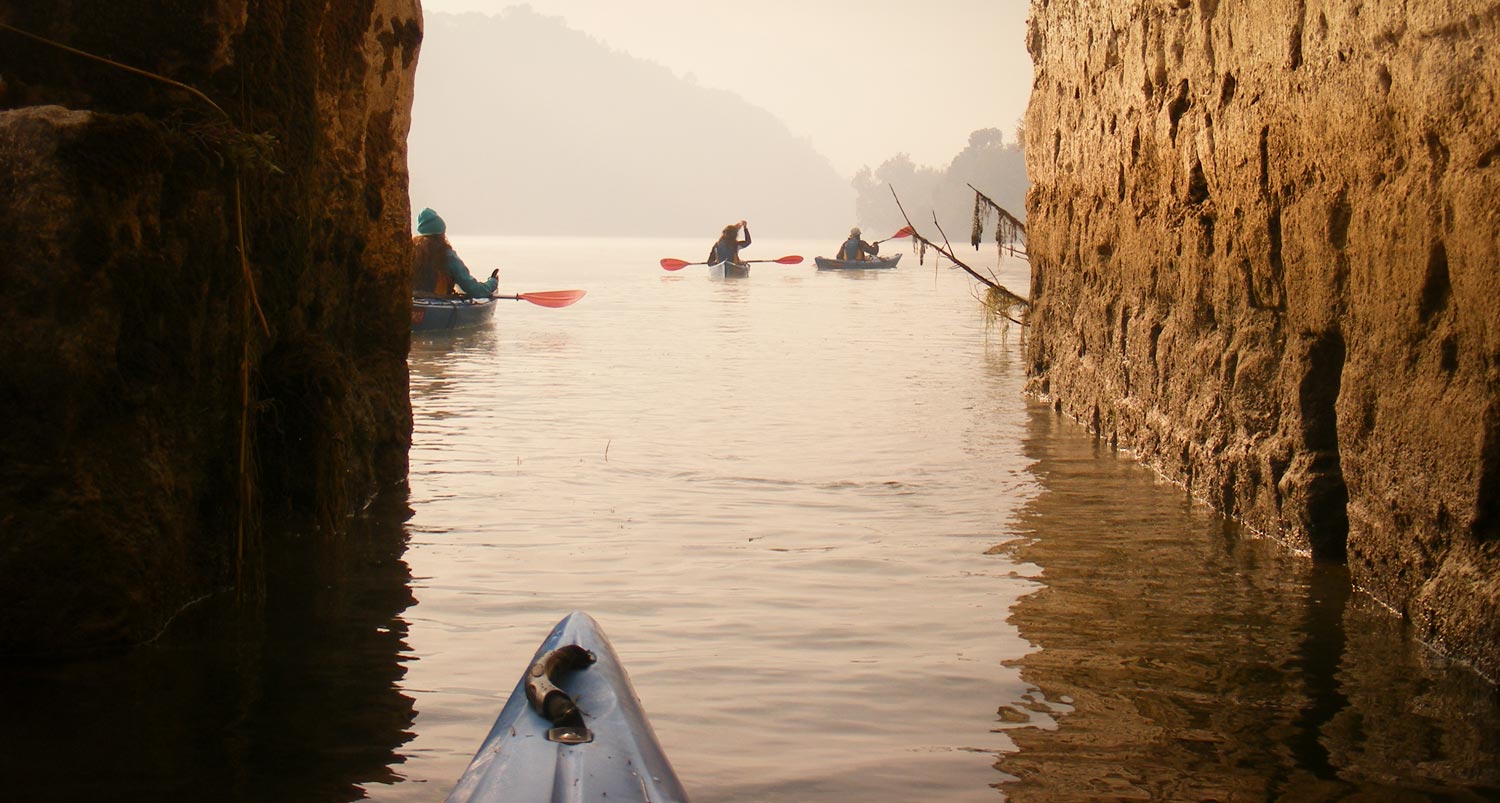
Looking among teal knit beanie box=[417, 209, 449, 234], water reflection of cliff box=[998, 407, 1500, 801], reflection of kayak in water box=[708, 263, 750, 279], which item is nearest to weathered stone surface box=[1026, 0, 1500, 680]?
water reflection of cliff box=[998, 407, 1500, 801]

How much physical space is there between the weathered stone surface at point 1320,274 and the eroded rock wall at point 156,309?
155 inches

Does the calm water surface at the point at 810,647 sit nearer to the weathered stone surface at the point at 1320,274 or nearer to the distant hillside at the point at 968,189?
the weathered stone surface at the point at 1320,274

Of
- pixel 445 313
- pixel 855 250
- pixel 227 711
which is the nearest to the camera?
pixel 227 711

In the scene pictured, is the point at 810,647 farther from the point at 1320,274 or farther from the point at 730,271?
the point at 730,271

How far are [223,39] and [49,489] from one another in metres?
1.78

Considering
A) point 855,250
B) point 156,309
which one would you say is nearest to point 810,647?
point 156,309

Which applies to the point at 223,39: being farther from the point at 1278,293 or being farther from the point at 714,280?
the point at 714,280

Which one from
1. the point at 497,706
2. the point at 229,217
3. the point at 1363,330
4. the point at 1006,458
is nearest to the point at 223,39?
the point at 229,217

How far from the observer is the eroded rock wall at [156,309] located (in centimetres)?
420

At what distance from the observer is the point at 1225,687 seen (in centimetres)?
436

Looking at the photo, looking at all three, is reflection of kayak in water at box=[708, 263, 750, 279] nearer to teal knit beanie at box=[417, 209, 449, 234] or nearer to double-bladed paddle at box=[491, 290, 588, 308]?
double-bladed paddle at box=[491, 290, 588, 308]

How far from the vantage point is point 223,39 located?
5039mm

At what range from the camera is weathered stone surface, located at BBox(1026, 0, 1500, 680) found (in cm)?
430

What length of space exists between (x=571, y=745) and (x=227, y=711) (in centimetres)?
145
